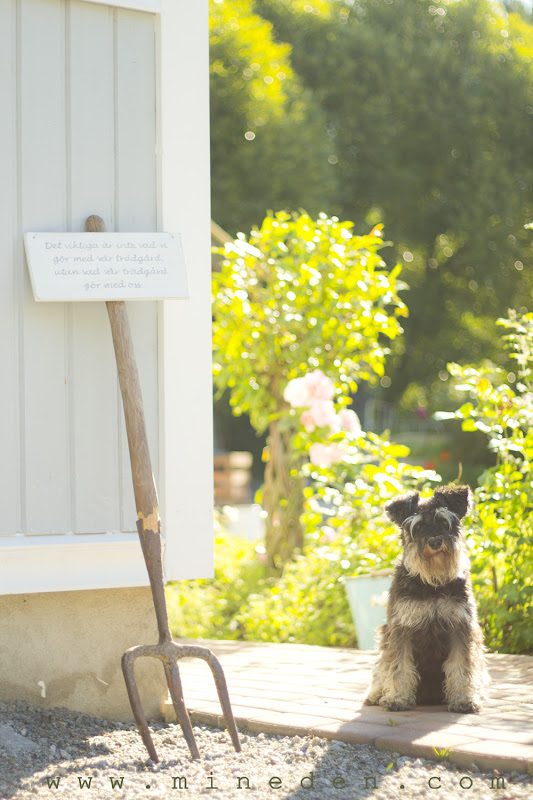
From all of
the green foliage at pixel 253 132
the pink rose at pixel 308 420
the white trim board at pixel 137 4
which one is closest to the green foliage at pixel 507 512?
the pink rose at pixel 308 420

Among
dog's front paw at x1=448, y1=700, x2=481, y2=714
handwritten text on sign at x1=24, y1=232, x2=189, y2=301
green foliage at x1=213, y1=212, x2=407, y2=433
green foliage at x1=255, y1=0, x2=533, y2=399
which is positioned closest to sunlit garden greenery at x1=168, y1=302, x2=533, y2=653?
green foliage at x1=213, y1=212, x2=407, y2=433

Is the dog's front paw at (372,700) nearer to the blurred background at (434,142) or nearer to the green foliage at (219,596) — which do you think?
the green foliage at (219,596)

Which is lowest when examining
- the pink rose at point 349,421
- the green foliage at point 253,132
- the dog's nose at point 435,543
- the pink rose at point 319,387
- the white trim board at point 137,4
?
the dog's nose at point 435,543

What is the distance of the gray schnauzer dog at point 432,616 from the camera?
3.29 meters

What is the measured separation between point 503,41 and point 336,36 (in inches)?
147

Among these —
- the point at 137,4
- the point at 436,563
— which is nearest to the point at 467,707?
the point at 436,563

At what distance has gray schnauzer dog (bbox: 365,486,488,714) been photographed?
329cm

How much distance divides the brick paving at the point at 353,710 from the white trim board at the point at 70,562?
54 cm

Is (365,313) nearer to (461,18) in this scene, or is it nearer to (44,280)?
(44,280)

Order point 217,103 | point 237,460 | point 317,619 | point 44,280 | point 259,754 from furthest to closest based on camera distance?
point 237,460
point 217,103
point 317,619
point 44,280
point 259,754

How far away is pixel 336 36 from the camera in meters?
19.8

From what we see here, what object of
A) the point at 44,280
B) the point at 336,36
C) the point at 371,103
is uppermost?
the point at 336,36

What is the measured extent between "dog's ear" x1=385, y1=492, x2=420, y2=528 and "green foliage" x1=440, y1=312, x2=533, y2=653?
1299 millimetres

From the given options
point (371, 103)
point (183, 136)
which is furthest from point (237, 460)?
point (183, 136)
